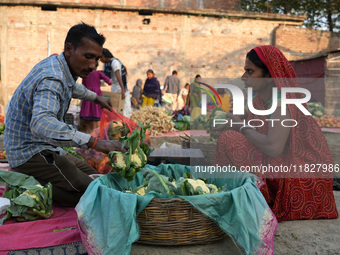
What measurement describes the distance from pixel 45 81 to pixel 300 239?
1920 millimetres

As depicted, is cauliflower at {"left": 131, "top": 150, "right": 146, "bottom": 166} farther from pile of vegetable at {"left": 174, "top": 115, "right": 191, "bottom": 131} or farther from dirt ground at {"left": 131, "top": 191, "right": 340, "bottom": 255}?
pile of vegetable at {"left": 174, "top": 115, "right": 191, "bottom": 131}

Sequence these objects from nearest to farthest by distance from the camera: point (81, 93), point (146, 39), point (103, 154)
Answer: point (81, 93) < point (103, 154) < point (146, 39)

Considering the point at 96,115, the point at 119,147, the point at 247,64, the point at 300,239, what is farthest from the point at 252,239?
the point at 96,115

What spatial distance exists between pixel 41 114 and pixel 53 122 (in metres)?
0.09

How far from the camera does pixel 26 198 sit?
219cm

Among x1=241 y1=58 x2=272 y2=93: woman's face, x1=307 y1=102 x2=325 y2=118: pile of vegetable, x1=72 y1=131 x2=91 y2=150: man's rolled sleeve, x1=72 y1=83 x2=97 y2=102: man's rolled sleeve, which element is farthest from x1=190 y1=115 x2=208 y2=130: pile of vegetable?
x1=307 y1=102 x2=325 y2=118: pile of vegetable

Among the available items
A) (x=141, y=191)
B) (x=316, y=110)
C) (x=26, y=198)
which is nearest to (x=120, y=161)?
(x=141, y=191)

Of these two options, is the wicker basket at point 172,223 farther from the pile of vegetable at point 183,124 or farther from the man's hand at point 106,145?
the pile of vegetable at point 183,124

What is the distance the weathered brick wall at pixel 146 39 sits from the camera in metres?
11.8

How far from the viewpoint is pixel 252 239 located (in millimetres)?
1735

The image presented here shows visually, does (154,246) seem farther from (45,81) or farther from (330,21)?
(330,21)

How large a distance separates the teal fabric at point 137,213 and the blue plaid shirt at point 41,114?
42 cm

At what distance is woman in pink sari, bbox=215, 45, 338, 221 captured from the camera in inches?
87.4

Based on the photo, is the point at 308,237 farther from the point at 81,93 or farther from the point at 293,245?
the point at 81,93
